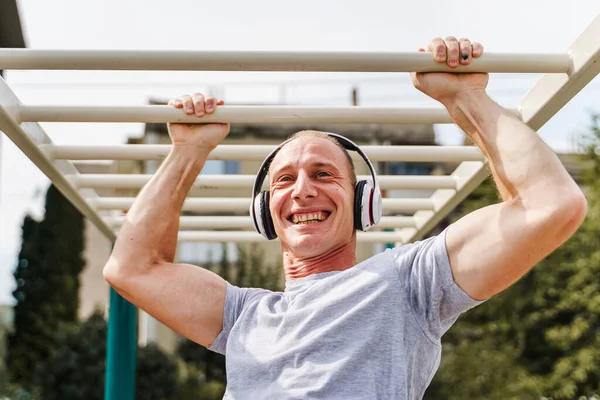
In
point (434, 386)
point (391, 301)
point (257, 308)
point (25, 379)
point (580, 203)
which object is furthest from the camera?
point (25, 379)

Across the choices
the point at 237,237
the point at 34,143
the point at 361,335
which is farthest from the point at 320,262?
the point at 237,237

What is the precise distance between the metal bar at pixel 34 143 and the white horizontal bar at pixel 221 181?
72mm

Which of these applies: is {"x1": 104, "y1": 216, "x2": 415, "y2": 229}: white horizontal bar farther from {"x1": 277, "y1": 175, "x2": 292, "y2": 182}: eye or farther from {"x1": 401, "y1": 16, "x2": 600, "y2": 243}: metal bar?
{"x1": 277, "y1": 175, "x2": 292, "y2": 182}: eye

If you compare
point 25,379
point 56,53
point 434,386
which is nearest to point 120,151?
point 56,53

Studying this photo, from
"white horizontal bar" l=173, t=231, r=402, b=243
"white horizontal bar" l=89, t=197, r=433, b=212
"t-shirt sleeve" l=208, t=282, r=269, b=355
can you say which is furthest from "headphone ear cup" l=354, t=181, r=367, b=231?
"white horizontal bar" l=173, t=231, r=402, b=243

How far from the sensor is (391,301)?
5.86 feet

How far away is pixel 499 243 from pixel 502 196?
0.18 m

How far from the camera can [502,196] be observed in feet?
5.82

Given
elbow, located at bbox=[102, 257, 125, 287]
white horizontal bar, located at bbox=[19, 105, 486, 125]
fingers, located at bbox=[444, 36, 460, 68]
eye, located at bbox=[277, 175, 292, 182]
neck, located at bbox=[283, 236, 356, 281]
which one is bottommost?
elbow, located at bbox=[102, 257, 125, 287]

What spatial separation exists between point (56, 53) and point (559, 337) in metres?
10.9

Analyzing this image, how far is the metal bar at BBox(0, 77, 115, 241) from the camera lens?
189 centimetres

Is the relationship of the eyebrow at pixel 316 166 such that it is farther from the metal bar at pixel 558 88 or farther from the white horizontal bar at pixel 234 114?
the metal bar at pixel 558 88

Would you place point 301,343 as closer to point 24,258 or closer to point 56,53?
point 56,53

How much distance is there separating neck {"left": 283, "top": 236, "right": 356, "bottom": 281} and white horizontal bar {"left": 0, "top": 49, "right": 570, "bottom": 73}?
659 mm
